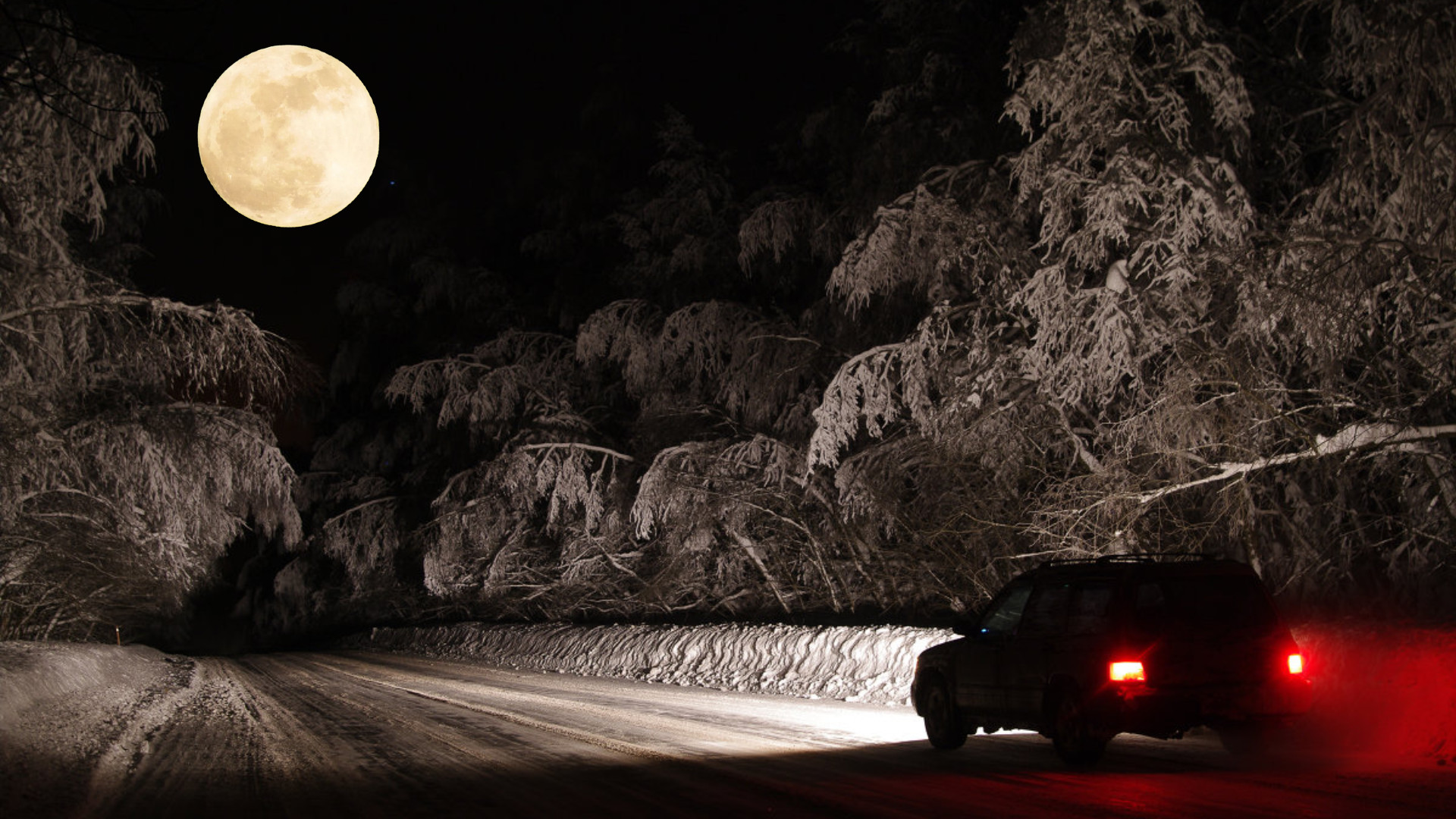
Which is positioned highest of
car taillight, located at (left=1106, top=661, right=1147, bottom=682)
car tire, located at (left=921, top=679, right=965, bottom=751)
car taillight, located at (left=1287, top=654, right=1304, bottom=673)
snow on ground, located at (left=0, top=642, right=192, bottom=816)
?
car taillight, located at (left=1287, top=654, right=1304, bottom=673)

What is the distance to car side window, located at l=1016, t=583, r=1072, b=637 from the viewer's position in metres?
9.77

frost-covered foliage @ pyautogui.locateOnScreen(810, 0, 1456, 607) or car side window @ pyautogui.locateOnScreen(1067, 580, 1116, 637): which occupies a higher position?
frost-covered foliage @ pyautogui.locateOnScreen(810, 0, 1456, 607)

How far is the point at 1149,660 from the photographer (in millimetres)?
8805

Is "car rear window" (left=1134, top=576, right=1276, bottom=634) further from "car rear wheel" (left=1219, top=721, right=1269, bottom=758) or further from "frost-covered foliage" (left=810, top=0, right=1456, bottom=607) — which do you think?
"frost-covered foliage" (left=810, top=0, right=1456, bottom=607)

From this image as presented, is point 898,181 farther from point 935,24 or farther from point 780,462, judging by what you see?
point 780,462

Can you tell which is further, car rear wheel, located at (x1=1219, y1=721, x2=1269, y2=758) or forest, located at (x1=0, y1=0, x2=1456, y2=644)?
forest, located at (x1=0, y1=0, x2=1456, y2=644)

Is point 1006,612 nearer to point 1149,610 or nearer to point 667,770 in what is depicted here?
point 1149,610

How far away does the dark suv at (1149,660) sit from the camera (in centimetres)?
879

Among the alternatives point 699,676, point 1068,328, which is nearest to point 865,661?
point 699,676

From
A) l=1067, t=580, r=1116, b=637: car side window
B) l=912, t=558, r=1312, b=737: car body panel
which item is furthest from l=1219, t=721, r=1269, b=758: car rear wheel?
l=1067, t=580, r=1116, b=637: car side window

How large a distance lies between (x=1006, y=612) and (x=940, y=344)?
8.31 meters

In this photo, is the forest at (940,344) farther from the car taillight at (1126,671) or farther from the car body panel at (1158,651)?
the car taillight at (1126,671)

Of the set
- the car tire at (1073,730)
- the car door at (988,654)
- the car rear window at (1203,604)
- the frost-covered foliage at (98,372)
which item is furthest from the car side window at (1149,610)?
the frost-covered foliage at (98,372)

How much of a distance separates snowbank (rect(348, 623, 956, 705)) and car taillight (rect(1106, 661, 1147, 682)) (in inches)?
270
